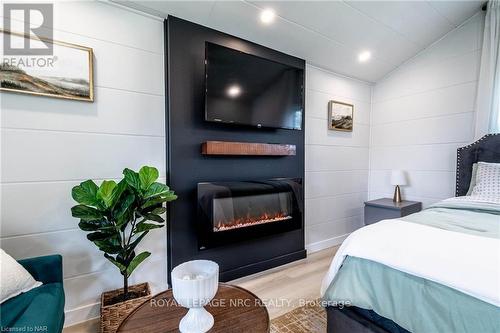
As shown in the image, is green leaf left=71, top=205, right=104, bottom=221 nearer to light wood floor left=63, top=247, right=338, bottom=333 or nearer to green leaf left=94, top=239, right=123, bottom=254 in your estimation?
green leaf left=94, top=239, right=123, bottom=254

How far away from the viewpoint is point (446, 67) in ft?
10.2

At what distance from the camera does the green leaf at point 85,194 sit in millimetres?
1528

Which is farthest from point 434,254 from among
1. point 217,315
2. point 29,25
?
point 29,25

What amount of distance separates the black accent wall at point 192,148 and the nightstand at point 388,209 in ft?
5.67

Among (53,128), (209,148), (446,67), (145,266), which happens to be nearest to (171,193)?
(209,148)

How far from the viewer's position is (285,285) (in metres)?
2.38

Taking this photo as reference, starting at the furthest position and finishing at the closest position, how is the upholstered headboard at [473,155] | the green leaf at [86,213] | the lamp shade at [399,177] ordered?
the lamp shade at [399,177]
the upholstered headboard at [473,155]
the green leaf at [86,213]

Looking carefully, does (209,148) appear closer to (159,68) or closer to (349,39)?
(159,68)

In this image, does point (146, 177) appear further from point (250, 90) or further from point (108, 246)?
point (250, 90)

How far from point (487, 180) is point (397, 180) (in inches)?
42.7

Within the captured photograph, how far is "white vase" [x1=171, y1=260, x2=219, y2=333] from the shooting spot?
91 cm

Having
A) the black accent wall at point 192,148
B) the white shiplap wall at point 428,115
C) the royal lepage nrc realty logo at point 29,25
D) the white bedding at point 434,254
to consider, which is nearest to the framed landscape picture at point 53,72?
the royal lepage nrc realty logo at point 29,25

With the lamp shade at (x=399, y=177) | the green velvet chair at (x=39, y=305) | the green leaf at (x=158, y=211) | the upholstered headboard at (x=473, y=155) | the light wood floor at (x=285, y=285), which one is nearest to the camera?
the green velvet chair at (x=39, y=305)

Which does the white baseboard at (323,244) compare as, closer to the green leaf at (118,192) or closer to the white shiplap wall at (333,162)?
the white shiplap wall at (333,162)
